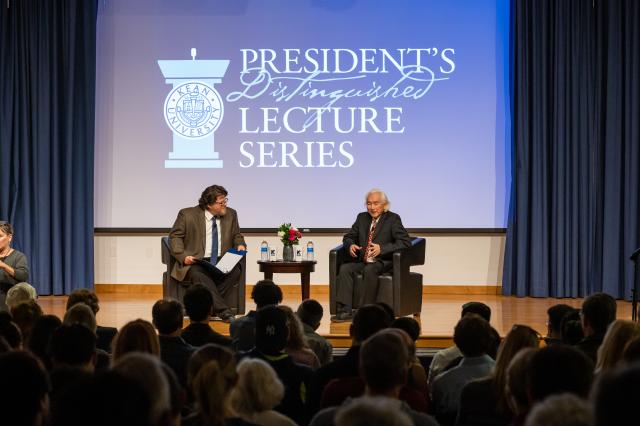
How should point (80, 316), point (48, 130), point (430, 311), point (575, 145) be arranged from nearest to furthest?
point (80, 316), point (430, 311), point (575, 145), point (48, 130)

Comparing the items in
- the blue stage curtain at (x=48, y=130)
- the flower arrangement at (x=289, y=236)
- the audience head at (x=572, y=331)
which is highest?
the blue stage curtain at (x=48, y=130)

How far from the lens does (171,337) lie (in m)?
3.80

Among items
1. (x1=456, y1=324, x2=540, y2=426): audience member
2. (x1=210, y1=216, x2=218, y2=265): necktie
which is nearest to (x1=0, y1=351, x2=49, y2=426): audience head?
(x1=456, y1=324, x2=540, y2=426): audience member

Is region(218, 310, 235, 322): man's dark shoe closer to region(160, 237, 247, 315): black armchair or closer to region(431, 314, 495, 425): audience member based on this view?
region(160, 237, 247, 315): black armchair

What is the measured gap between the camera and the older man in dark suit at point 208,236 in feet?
23.3

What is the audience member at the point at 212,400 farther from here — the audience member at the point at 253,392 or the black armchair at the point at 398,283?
the black armchair at the point at 398,283

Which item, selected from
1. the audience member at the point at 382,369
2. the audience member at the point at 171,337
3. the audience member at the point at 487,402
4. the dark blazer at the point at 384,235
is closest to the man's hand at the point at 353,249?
the dark blazer at the point at 384,235

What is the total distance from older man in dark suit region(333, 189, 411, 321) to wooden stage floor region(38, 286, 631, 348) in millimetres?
283

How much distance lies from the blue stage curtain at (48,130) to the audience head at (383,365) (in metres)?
7.25

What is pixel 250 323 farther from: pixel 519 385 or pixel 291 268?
pixel 291 268

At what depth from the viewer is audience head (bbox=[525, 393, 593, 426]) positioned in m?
1.60

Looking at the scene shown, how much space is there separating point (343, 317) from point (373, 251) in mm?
580

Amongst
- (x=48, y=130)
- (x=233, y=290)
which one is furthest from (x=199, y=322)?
(x=48, y=130)

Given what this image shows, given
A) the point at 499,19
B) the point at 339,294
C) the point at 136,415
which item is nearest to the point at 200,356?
the point at 136,415
